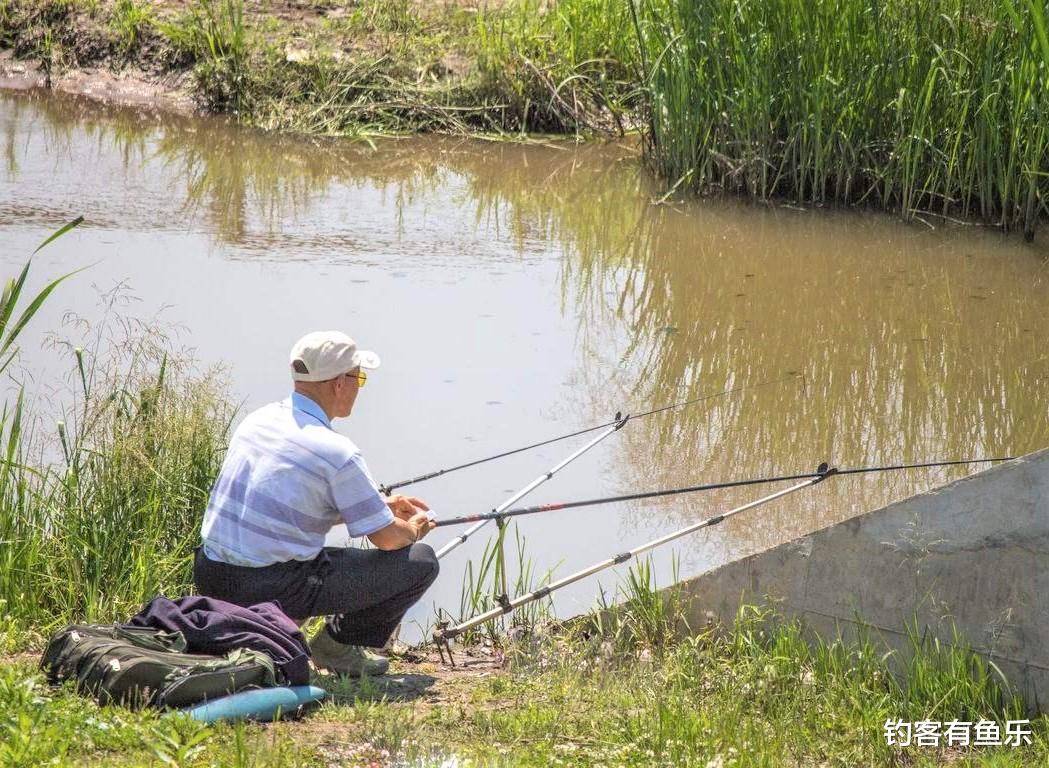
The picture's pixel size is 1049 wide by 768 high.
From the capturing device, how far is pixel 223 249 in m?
8.92

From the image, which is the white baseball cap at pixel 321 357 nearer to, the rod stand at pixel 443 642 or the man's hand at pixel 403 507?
the man's hand at pixel 403 507

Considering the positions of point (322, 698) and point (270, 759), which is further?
point (322, 698)

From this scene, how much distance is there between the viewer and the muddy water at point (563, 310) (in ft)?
19.8

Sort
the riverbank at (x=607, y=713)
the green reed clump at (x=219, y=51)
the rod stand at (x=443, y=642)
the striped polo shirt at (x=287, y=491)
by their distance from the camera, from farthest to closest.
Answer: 1. the green reed clump at (x=219, y=51)
2. the rod stand at (x=443, y=642)
3. the striped polo shirt at (x=287, y=491)
4. the riverbank at (x=607, y=713)

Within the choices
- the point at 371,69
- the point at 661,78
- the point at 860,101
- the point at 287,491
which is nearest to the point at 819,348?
the point at 860,101

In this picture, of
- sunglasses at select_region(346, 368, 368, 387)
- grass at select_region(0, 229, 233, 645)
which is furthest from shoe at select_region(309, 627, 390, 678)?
sunglasses at select_region(346, 368, 368, 387)

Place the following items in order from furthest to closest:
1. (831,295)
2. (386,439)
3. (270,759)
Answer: (831,295)
(386,439)
(270,759)

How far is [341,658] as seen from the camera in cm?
414

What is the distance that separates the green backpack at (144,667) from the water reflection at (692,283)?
229cm

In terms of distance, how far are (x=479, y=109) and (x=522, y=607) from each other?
8280 mm

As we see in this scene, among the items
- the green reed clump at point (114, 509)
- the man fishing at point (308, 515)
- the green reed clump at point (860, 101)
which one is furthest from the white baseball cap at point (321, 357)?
the green reed clump at point (860, 101)

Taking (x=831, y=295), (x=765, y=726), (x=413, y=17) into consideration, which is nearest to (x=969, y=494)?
(x=765, y=726)

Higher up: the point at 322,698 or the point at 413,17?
the point at 413,17

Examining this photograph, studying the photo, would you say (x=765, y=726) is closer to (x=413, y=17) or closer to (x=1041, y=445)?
(x=1041, y=445)
